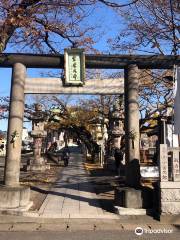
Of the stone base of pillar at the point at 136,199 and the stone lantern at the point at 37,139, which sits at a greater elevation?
the stone lantern at the point at 37,139

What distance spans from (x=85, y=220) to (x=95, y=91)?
4505mm

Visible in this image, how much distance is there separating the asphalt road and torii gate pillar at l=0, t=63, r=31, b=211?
2105 mm

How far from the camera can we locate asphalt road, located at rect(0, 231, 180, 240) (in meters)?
7.56

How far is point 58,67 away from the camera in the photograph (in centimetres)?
1154

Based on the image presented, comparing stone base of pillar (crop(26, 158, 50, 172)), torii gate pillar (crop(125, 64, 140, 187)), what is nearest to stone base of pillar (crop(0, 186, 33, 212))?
torii gate pillar (crop(125, 64, 140, 187))

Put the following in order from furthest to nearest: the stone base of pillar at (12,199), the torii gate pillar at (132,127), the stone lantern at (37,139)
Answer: the stone lantern at (37,139), the torii gate pillar at (132,127), the stone base of pillar at (12,199)

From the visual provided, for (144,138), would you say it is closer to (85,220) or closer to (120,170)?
(120,170)

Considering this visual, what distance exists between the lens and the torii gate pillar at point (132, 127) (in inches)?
425

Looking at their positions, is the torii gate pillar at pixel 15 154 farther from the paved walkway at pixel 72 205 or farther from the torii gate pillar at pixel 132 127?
the torii gate pillar at pixel 132 127

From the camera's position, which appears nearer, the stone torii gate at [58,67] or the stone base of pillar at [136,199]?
the stone base of pillar at [136,199]

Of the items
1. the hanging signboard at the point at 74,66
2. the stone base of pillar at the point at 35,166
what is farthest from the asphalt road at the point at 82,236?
the stone base of pillar at the point at 35,166

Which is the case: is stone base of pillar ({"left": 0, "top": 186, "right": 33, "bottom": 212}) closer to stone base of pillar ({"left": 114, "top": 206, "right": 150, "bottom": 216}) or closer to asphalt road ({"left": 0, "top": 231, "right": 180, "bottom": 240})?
asphalt road ({"left": 0, "top": 231, "right": 180, "bottom": 240})

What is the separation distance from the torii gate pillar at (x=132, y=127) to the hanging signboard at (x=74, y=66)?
1641 millimetres

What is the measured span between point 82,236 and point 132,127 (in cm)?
449
